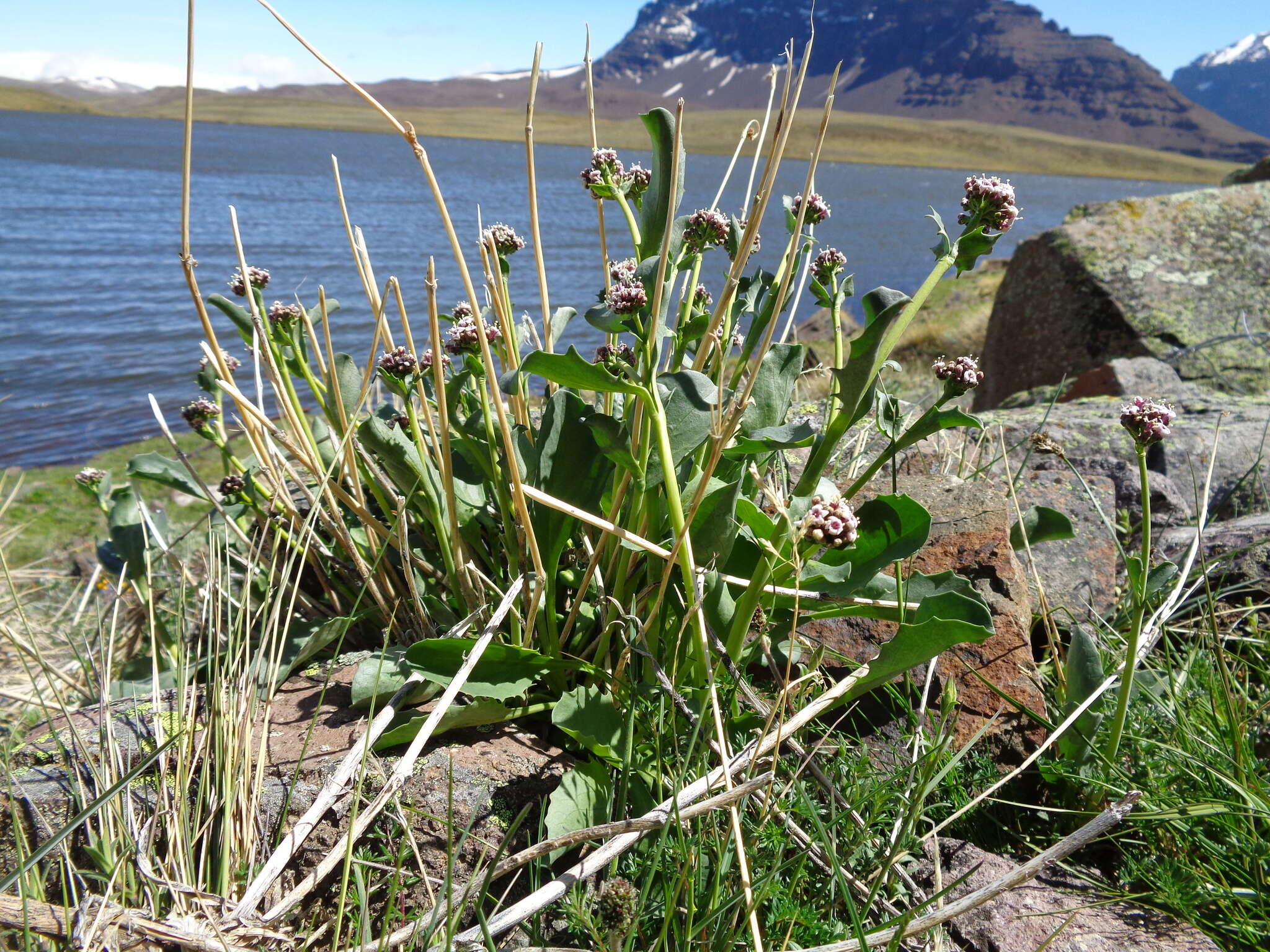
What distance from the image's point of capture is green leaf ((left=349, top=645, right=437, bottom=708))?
4.85 feet

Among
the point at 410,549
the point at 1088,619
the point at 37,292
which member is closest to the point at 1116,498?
the point at 1088,619

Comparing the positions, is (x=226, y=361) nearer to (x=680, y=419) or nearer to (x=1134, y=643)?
(x=680, y=419)

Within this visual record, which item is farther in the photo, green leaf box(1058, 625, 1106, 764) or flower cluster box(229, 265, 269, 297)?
flower cluster box(229, 265, 269, 297)

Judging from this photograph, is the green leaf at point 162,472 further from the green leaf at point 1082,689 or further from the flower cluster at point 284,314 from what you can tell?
the green leaf at point 1082,689

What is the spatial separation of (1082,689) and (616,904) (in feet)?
3.03

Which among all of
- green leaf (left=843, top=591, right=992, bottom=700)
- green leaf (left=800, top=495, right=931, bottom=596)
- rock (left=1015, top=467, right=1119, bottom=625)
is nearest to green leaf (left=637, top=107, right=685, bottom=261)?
green leaf (left=800, top=495, right=931, bottom=596)

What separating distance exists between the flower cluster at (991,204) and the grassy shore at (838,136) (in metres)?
89.3

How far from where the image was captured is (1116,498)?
2779 mm

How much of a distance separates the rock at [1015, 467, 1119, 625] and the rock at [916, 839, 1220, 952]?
71cm

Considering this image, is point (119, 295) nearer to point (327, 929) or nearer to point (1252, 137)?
point (327, 929)

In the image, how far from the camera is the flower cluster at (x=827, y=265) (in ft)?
5.39

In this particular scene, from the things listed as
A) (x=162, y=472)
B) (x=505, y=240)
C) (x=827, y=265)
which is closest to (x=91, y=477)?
(x=162, y=472)

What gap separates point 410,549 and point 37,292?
657 inches

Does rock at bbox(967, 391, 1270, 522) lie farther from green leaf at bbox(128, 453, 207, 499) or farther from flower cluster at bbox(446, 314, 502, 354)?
green leaf at bbox(128, 453, 207, 499)
